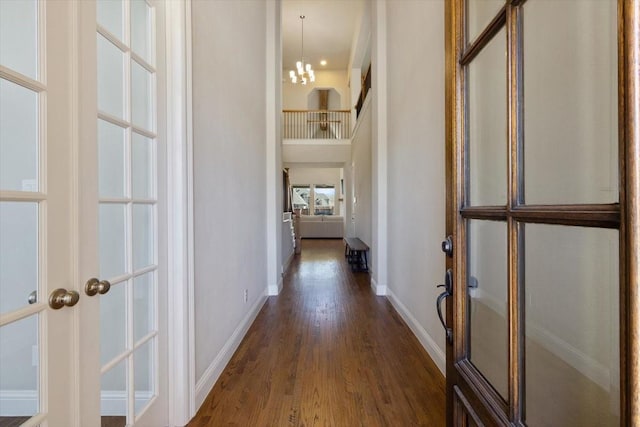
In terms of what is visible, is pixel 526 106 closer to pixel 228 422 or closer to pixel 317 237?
pixel 228 422

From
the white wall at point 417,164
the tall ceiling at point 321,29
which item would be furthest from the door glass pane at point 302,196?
the white wall at point 417,164

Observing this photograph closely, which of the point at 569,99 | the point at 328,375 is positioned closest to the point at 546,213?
the point at 569,99

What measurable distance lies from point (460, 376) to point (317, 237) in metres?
11.0

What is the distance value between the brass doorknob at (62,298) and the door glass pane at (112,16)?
92cm

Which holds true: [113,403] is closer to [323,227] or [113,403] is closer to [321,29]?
[321,29]

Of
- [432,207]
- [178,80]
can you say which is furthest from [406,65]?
[178,80]

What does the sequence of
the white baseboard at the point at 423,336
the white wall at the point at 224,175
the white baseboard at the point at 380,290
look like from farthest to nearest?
the white baseboard at the point at 380,290 < the white baseboard at the point at 423,336 < the white wall at the point at 224,175

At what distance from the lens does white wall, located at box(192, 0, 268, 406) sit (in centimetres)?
181

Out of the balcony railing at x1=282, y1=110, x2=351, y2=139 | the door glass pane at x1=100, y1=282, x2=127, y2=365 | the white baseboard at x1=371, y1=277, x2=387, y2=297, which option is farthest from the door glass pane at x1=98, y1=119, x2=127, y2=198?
the balcony railing at x1=282, y1=110, x2=351, y2=139

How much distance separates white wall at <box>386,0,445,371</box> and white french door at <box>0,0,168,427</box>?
1.75m

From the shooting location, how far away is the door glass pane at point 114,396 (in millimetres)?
1123

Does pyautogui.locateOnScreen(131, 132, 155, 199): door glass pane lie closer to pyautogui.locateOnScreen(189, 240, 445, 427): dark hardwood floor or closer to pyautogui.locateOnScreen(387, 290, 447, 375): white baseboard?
Answer: pyautogui.locateOnScreen(189, 240, 445, 427): dark hardwood floor

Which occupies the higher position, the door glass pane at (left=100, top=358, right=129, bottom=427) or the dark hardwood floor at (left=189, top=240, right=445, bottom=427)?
the door glass pane at (left=100, top=358, right=129, bottom=427)

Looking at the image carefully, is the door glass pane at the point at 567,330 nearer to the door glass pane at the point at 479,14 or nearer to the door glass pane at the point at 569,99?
the door glass pane at the point at 569,99
